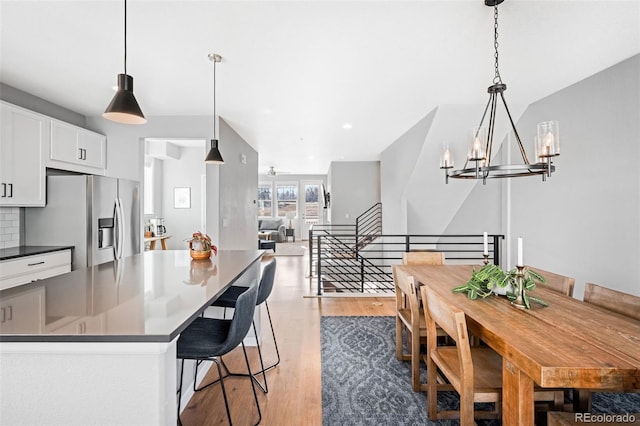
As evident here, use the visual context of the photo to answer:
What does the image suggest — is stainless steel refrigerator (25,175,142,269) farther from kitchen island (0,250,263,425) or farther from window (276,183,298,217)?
window (276,183,298,217)

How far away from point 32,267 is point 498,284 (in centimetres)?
393

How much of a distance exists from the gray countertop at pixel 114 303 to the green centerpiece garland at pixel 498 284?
1.47m

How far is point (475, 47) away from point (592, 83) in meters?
1.66

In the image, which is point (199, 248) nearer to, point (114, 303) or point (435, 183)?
point (114, 303)

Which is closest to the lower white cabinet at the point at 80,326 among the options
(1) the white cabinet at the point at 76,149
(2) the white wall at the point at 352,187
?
(1) the white cabinet at the point at 76,149

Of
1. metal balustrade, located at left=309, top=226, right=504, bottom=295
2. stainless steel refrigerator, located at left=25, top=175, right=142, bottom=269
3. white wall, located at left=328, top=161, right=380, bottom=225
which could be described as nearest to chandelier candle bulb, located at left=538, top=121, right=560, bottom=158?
metal balustrade, located at left=309, top=226, right=504, bottom=295

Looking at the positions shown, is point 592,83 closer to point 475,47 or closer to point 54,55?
point 475,47

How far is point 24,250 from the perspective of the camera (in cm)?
311

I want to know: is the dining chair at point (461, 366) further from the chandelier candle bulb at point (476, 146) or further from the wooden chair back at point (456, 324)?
the chandelier candle bulb at point (476, 146)

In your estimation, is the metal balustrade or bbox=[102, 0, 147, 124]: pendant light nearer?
bbox=[102, 0, 147, 124]: pendant light

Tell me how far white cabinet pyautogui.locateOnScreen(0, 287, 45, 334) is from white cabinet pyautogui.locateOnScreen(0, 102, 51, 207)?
→ 7.34 feet

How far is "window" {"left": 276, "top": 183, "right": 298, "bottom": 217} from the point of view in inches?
493

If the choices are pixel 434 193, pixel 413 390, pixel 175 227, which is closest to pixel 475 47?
pixel 413 390

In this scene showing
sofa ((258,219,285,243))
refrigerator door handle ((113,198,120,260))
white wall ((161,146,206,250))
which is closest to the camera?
refrigerator door handle ((113,198,120,260))
